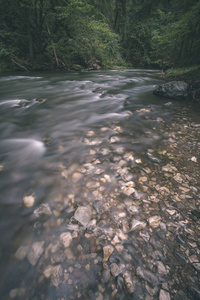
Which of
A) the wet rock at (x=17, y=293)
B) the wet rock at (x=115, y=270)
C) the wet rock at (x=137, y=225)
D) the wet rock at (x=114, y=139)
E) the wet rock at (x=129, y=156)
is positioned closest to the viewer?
the wet rock at (x=17, y=293)

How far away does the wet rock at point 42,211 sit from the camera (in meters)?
1.25

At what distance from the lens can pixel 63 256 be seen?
1.01 m

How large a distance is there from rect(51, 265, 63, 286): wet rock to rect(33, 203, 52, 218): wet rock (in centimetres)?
40

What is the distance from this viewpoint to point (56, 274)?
921mm

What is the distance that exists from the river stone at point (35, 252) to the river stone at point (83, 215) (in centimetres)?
30

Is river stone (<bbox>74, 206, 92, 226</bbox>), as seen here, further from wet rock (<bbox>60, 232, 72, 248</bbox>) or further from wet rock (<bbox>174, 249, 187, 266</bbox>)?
wet rock (<bbox>174, 249, 187, 266</bbox>)

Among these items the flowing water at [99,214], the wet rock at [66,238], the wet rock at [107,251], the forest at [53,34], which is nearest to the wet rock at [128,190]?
the flowing water at [99,214]

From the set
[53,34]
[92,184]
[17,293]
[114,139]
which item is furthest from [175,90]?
[53,34]

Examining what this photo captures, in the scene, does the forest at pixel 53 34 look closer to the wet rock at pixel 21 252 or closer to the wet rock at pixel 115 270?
the wet rock at pixel 115 270

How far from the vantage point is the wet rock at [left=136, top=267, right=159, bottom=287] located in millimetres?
896

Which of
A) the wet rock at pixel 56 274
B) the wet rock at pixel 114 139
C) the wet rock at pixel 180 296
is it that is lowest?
the wet rock at pixel 180 296

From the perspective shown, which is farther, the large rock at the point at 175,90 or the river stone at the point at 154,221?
the large rock at the point at 175,90

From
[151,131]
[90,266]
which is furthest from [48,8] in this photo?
[90,266]

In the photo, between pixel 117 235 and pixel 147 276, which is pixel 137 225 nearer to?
pixel 117 235
